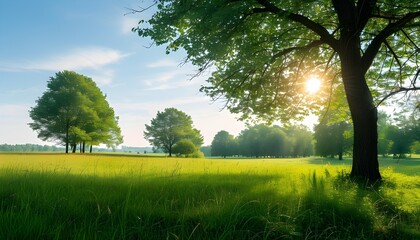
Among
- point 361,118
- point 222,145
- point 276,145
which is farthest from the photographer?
point 222,145

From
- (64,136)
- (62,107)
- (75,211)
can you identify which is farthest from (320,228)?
(64,136)

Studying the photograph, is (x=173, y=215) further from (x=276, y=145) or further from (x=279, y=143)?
(x=279, y=143)

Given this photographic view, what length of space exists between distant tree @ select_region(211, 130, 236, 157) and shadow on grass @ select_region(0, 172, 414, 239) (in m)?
93.6

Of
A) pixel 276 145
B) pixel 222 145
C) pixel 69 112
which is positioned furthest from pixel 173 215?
pixel 222 145

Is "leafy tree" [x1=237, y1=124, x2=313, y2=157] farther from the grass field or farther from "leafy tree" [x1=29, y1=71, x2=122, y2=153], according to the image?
the grass field

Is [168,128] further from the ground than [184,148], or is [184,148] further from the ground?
[168,128]

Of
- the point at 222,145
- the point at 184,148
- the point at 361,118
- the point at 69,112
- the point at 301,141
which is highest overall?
the point at 69,112

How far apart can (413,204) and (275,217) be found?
3912 mm

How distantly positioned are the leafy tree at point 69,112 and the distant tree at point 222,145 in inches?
2360

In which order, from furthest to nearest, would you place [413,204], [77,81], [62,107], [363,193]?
[77,81]
[62,107]
[363,193]
[413,204]

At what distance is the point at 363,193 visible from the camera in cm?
721

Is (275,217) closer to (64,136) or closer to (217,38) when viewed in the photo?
(217,38)

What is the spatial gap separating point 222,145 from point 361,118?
297 ft

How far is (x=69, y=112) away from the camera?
39219 millimetres
